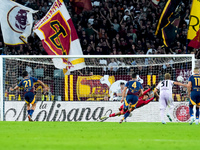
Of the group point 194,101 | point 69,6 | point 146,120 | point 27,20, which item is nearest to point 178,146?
point 194,101

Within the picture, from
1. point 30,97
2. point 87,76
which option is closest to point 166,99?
point 87,76

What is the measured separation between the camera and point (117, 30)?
86.3 feet

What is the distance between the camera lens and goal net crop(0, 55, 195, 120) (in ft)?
71.6

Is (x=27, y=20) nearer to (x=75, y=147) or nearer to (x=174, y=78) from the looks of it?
(x=174, y=78)

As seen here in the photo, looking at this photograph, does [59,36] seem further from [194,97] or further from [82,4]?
[194,97]

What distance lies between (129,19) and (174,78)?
587 cm

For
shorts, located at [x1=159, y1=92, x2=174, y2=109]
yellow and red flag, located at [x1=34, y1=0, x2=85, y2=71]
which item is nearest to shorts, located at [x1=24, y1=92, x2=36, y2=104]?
yellow and red flag, located at [x1=34, y1=0, x2=85, y2=71]

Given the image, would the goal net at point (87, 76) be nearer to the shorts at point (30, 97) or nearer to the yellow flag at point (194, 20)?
the yellow flag at point (194, 20)

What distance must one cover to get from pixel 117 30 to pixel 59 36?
4536 millimetres

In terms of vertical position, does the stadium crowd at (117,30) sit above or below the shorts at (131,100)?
above

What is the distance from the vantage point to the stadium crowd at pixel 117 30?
24.7 metres

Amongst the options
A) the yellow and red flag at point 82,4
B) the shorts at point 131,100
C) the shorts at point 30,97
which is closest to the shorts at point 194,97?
the shorts at point 131,100

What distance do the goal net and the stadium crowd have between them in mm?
1809

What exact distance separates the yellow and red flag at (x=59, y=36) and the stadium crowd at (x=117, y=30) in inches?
54.8
